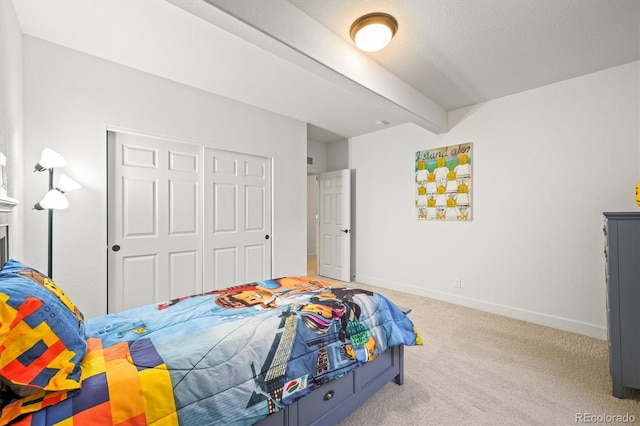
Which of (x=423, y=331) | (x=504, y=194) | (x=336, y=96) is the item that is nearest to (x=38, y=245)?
(x=336, y=96)

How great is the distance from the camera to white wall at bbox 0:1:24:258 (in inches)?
64.6

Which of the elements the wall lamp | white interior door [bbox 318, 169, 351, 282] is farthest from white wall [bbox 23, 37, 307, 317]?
white interior door [bbox 318, 169, 351, 282]

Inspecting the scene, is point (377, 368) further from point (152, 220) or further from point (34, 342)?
point (152, 220)

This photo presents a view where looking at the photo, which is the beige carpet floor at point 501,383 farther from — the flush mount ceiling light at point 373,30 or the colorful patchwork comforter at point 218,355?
the flush mount ceiling light at point 373,30

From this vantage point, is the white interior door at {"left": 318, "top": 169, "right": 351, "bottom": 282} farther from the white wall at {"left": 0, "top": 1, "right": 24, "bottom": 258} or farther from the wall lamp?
the white wall at {"left": 0, "top": 1, "right": 24, "bottom": 258}

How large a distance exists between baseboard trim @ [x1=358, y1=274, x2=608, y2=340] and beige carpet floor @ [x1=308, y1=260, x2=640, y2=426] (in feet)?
0.35

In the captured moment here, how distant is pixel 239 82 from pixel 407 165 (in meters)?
2.60

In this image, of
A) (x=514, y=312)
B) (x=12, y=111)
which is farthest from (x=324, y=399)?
(x=514, y=312)

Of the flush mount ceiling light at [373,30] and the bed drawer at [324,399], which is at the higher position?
the flush mount ceiling light at [373,30]

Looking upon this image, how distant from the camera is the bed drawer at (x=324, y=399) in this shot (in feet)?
4.72

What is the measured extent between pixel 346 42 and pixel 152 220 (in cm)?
254

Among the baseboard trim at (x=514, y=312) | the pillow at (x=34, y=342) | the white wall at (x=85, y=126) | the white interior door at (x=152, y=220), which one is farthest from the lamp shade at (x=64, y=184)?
the baseboard trim at (x=514, y=312)

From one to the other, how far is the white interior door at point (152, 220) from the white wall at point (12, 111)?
0.65 m

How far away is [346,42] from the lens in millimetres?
2273
